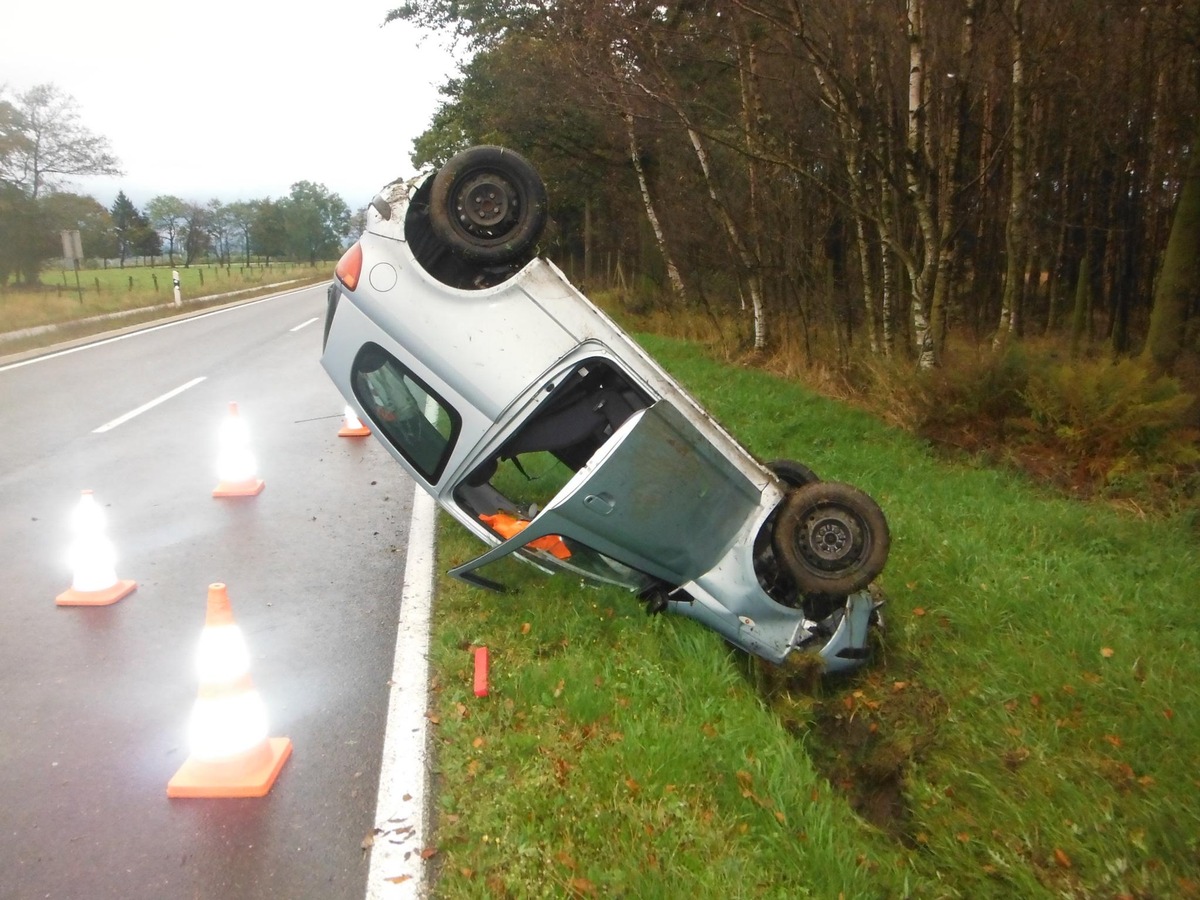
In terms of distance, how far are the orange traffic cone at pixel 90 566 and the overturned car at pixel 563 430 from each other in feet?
5.39

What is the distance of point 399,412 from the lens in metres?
5.83

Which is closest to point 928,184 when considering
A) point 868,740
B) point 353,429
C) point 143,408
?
point 353,429

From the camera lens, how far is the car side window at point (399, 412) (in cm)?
574

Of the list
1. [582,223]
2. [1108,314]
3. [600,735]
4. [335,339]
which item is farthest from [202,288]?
[600,735]

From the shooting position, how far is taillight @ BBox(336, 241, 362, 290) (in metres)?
5.66

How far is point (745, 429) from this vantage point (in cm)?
995

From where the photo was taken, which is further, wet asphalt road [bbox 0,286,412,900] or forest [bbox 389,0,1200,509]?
forest [bbox 389,0,1200,509]

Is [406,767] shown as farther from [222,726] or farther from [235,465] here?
[235,465]

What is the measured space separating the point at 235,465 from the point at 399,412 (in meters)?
2.94

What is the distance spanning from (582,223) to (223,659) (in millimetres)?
30178

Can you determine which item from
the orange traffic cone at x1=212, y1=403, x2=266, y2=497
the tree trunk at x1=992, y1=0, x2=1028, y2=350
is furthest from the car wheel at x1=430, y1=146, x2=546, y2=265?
the tree trunk at x1=992, y1=0, x2=1028, y2=350

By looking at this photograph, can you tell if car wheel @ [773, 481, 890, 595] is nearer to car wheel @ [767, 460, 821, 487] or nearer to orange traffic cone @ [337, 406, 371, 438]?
car wheel @ [767, 460, 821, 487]

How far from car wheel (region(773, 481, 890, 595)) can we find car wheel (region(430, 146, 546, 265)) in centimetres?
227

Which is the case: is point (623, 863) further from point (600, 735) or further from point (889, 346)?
point (889, 346)
